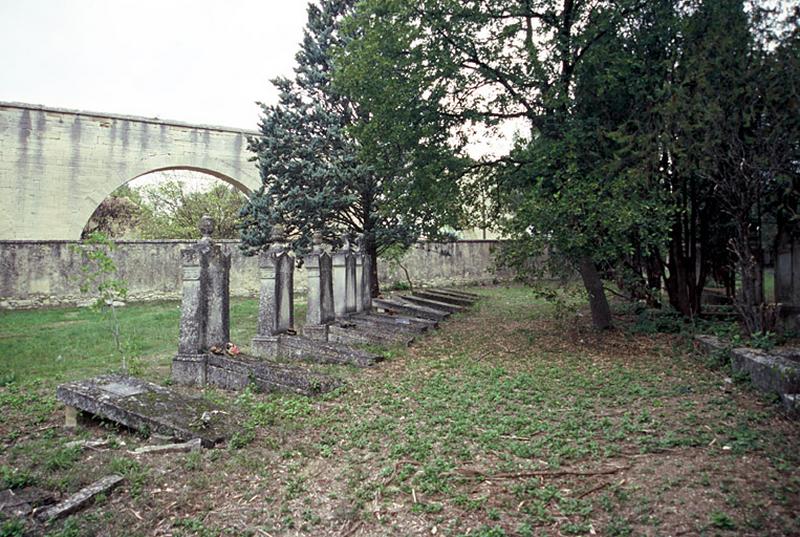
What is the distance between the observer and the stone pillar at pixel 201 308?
7.00 meters

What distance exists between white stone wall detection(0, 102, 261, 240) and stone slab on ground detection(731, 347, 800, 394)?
18.5 m

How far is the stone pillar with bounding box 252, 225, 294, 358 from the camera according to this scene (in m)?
8.52

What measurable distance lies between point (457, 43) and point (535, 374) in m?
5.51

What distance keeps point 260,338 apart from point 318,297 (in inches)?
62.4

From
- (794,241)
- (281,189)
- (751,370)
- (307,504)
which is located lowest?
(307,504)

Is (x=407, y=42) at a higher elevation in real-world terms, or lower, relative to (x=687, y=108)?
higher

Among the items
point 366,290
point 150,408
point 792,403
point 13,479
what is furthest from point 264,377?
point 366,290

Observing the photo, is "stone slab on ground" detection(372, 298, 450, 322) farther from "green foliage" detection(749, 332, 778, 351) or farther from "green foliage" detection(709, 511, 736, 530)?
"green foliage" detection(709, 511, 736, 530)

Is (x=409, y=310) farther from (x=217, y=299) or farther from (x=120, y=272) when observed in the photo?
(x=120, y=272)

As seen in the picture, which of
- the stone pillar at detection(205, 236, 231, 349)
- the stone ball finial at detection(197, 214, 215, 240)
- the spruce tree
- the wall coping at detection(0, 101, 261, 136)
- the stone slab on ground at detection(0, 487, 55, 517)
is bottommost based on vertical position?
the stone slab on ground at detection(0, 487, 55, 517)

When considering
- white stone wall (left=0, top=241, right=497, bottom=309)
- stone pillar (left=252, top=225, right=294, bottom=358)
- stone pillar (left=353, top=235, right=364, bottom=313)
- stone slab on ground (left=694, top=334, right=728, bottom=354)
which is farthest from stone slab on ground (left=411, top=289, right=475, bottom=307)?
stone slab on ground (left=694, top=334, right=728, bottom=354)

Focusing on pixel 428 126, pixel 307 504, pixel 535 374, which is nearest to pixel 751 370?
pixel 535 374

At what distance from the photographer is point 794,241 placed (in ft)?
29.5

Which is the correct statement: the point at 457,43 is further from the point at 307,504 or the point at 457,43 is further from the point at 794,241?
the point at 307,504
